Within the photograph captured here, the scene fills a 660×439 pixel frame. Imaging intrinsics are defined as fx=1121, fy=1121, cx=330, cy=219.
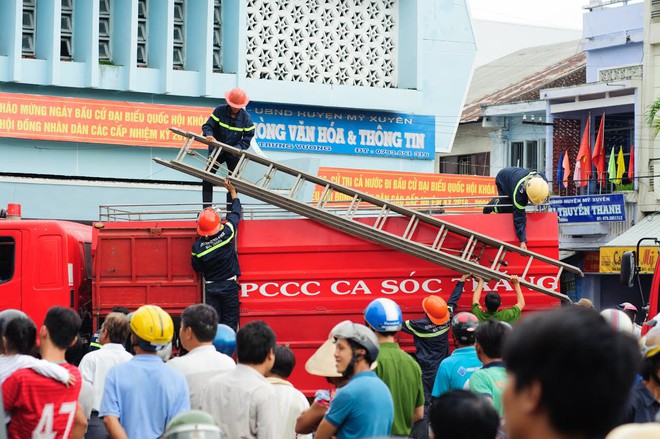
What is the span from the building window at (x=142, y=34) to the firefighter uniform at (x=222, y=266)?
13079 mm

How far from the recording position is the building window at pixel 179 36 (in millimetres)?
24688

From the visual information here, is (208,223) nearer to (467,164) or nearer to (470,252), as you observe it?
(470,252)

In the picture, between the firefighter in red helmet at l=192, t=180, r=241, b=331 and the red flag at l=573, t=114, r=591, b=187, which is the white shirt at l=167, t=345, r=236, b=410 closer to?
the firefighter in red helmet at l=192, t=180, r=241, b=331

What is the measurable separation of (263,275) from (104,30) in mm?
13341

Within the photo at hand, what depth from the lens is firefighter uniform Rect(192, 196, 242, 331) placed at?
11.8m

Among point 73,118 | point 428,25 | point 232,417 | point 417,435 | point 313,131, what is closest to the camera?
point 232,417

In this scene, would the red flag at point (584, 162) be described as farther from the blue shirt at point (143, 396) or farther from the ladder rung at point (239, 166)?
the blue shirt at point (143, 396)

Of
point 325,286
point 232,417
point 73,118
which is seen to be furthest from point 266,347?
point 73,118

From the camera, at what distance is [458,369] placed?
7.78 meters

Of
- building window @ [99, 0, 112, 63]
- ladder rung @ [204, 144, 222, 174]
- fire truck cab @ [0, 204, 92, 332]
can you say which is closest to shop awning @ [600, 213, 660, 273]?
building window @ [99, 0, 112, 63]

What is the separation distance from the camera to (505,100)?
36281mm

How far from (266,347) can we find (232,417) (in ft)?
1.35

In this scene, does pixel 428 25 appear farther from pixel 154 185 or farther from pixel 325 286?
pixel 325 286

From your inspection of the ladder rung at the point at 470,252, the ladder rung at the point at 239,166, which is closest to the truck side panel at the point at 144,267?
the ladder rung at the point at 239,166
